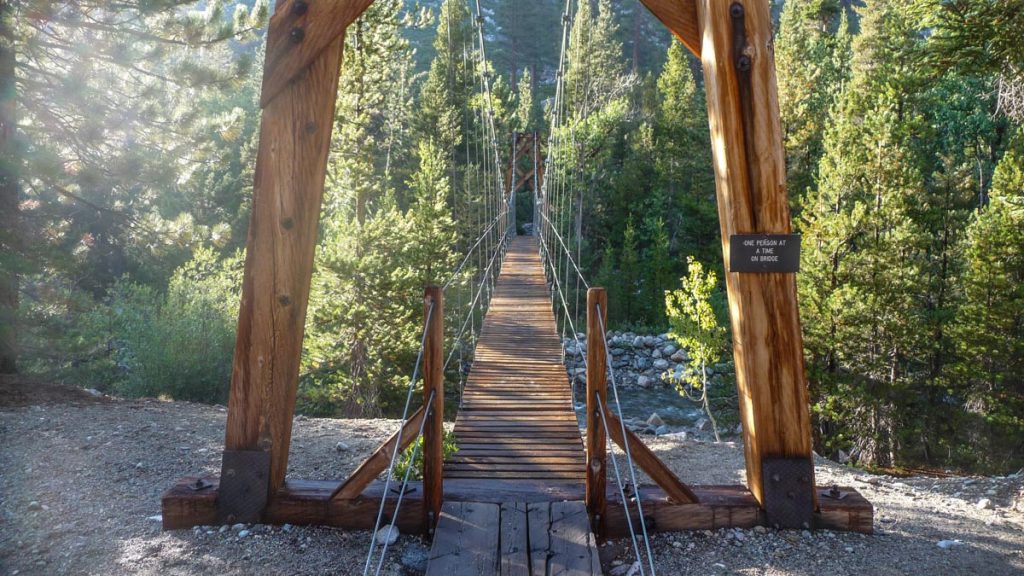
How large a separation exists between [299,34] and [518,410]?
8.82 ft

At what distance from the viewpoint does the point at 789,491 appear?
2.74m

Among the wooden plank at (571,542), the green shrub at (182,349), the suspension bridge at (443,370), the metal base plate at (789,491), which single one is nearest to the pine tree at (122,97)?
the green shrub at (182,349)

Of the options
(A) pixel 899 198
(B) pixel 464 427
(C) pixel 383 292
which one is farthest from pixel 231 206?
(B) pixel 464 427

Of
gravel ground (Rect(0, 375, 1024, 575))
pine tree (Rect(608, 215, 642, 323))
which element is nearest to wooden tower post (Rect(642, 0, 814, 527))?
gravel ground (Rect(0, 375, 1024, 575))

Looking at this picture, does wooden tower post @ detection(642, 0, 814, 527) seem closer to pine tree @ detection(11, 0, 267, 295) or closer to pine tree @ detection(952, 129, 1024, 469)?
pine tree @ detection(11, 0, 267, 295)

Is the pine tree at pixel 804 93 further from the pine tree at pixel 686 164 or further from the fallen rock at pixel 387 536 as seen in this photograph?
the fallen rock at pixel 387 536

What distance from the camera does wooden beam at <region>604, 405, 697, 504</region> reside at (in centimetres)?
268

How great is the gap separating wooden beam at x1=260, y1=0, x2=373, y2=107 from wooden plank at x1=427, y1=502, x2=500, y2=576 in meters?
1.80

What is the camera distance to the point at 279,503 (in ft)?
9.21

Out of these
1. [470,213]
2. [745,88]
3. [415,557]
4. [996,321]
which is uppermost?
[470,213]

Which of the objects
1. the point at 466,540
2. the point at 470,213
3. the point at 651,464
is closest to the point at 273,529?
the point at 466,540

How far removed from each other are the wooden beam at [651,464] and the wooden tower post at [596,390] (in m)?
0.05

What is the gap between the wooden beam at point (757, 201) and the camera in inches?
104

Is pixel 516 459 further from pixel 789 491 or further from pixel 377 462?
pixel 789 491
